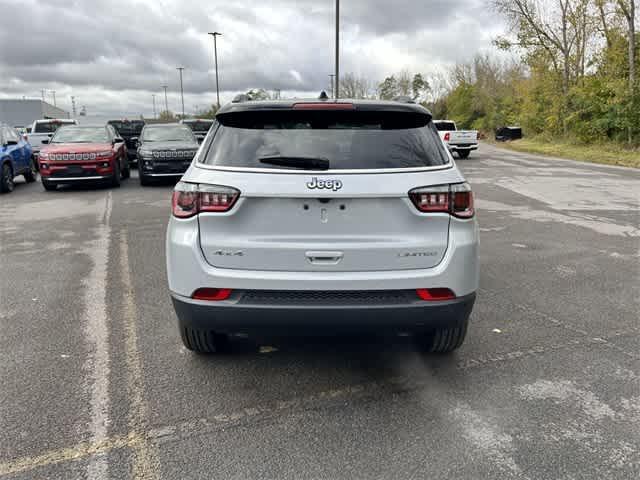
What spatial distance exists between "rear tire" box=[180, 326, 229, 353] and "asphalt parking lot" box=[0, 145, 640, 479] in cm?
12

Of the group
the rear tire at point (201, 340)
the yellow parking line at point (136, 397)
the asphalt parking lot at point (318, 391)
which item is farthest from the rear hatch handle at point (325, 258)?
the yellow parking line at point (136, 397)

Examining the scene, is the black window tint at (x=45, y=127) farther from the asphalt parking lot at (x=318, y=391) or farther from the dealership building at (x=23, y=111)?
the dealership building at (x=23, y=111)

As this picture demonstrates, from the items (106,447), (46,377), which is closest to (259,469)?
(106,447)

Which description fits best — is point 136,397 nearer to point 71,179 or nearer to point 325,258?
point 325,258

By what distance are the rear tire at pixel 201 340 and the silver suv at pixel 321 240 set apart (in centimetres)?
45

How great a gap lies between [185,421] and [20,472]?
0.82 m

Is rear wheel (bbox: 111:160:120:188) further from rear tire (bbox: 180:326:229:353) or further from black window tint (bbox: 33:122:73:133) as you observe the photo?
rear tire (bbox: 180:326:229:353)

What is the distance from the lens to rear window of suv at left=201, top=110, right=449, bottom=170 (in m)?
3.17

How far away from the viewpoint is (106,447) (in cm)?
280

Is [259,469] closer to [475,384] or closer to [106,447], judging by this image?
[106,447]

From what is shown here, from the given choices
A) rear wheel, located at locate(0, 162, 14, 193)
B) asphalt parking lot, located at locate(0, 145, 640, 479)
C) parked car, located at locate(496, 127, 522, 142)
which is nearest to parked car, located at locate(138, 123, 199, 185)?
rear wheel, located at locate(0, 162, 14, 193)

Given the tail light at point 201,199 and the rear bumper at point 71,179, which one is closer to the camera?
the tail light at point 201,199

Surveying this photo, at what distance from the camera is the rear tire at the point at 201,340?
365 cm

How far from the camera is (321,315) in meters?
3.04
